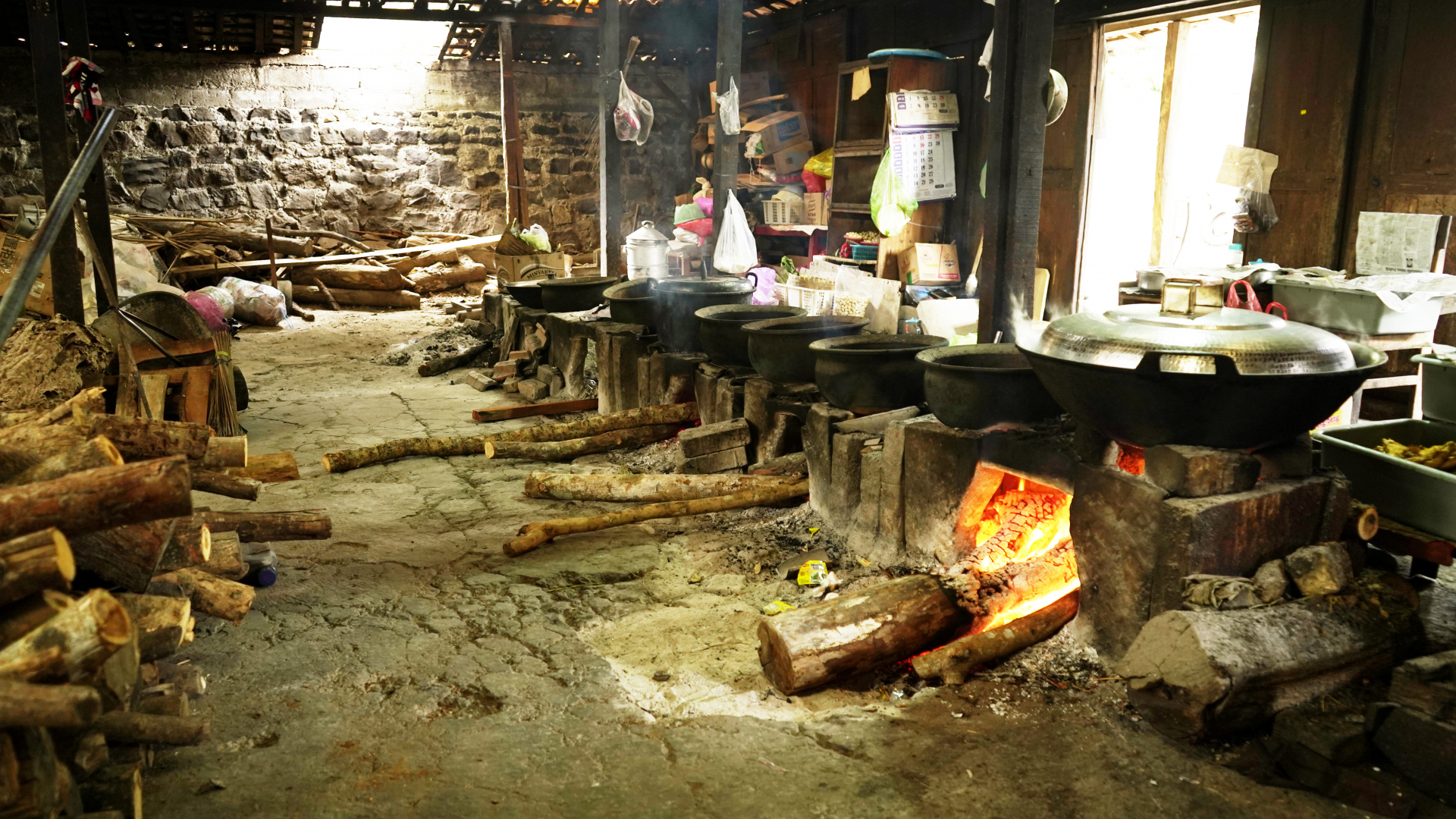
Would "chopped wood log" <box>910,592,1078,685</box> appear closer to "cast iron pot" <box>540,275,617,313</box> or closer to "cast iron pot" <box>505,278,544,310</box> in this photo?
"cast iron pot" <box>540,275,617,313</box>

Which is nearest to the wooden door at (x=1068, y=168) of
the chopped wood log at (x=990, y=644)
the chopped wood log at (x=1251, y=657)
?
the chopped wood log at (x=990, y=644)

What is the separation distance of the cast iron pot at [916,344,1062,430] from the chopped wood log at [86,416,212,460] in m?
2.46

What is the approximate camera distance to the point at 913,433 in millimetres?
3795

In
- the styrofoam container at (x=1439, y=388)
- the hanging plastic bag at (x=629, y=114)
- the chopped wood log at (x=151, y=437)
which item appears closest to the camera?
the chopped wood log at (x=151, y=437)

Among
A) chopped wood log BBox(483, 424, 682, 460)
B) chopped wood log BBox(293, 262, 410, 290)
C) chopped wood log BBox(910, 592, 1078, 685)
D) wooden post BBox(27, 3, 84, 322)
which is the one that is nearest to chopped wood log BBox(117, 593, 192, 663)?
chopped wood log BBox(910, 592, 1078, 685)

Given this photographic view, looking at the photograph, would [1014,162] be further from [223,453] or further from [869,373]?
[223,453]

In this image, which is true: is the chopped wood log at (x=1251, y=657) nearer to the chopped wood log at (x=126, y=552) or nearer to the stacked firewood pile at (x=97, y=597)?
the stacked firewood pile at (x=97, y=597)

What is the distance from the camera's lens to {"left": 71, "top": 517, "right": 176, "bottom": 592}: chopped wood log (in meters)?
2.40

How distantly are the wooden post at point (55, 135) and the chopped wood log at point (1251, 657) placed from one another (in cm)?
606

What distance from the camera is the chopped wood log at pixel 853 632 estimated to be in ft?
9.91

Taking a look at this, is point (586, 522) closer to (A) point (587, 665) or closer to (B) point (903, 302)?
(A) point (587, 665)


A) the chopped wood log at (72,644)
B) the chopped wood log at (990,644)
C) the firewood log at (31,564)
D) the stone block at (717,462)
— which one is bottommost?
the chopped wood log at (990,644)

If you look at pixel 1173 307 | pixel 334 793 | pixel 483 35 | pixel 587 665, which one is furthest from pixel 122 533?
pixel 483 35

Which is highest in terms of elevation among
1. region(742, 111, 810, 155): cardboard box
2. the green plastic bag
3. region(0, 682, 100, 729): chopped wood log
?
region(742, 111, 810, 155): cardboard box
